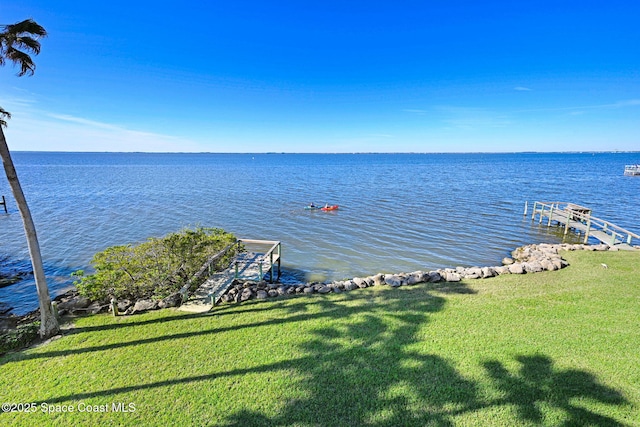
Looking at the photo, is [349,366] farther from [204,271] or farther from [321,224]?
[321,224]

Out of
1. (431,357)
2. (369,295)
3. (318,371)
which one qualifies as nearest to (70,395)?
(318,371)

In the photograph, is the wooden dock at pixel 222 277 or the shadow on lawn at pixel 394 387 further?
the wooden dock at pixel 222 277

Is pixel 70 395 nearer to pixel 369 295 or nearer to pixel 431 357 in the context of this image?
pixel 431 357

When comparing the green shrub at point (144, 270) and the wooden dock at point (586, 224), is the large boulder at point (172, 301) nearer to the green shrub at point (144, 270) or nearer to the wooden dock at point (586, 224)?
the green shrub at point (144, 270)

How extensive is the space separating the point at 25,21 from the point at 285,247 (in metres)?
13.7

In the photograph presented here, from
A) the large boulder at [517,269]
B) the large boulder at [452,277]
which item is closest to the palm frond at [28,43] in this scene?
the large boulder at [452,277]

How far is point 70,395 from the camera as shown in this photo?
16.8 feet

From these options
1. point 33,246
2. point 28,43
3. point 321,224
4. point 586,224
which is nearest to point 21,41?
point 28,43

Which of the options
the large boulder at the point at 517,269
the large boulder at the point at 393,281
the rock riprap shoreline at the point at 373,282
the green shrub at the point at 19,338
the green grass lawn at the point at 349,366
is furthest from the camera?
Answer: the large boulder at the point at 517,269

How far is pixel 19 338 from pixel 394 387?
8018 mm

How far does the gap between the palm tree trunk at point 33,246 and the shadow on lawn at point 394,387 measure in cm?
158

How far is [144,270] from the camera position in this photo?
30.0 ft

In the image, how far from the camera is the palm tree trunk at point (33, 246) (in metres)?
5.89

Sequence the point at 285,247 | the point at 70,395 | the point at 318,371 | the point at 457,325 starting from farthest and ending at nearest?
1. the point at 285,247
2. the point at 457,325
3. the point at 318,371
4. the point at 70,395
